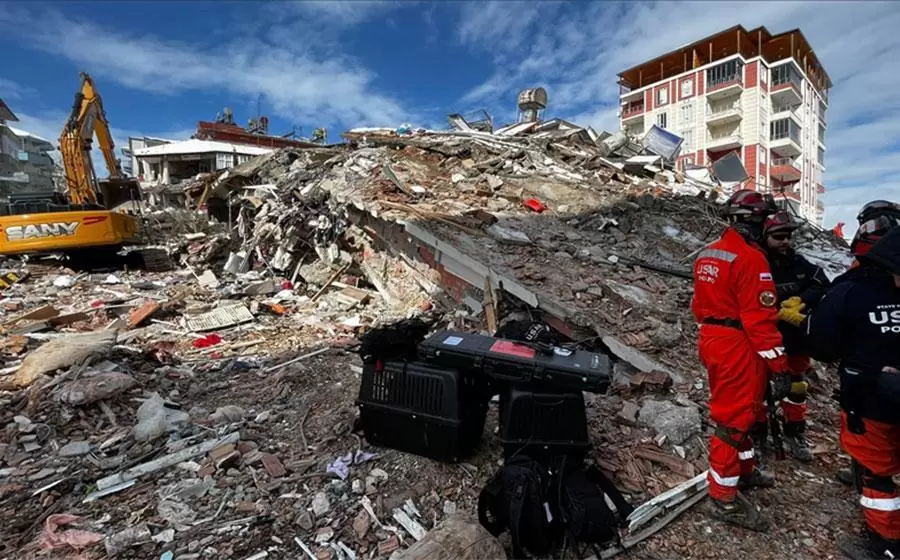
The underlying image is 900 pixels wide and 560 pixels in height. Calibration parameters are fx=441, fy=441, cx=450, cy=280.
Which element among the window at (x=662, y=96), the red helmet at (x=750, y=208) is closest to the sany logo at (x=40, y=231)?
the red helmet at (x=750, y=208)

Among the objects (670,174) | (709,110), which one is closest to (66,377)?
(670,174)

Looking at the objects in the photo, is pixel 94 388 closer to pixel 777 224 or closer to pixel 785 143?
pixel 777 224

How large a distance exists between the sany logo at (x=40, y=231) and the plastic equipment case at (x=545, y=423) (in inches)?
436

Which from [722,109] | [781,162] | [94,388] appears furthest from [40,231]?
[781,162]

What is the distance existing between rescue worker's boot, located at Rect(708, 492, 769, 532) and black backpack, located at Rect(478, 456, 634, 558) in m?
0.57

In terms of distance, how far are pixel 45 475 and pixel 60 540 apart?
0.88m

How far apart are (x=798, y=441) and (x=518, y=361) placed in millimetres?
2066

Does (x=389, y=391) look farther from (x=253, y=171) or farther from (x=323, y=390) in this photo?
(x=253, y=171)

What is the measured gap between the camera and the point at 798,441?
285 centimetres

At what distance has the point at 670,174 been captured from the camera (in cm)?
949

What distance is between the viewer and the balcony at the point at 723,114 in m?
30.9

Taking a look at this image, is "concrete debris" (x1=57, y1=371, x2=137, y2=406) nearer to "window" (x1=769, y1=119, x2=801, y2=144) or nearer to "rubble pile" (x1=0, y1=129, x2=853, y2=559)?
"rubble pile" (x1=0, y1=129, x2=853, y2=559)

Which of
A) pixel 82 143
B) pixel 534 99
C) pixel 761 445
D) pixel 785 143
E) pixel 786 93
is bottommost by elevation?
pixel 761 445

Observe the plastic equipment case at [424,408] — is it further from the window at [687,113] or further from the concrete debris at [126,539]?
the window at [687,113]
